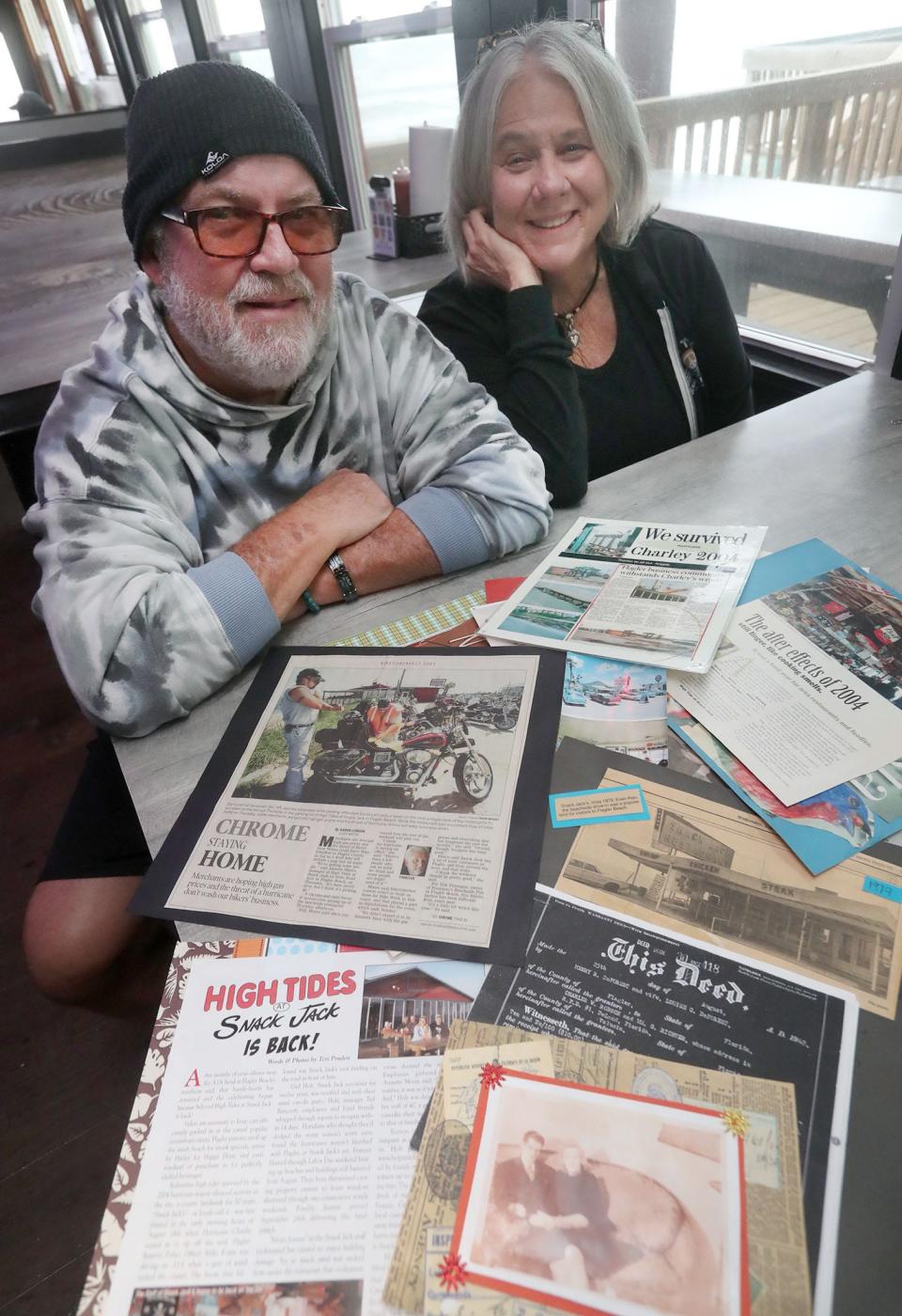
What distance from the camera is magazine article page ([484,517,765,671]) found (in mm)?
794

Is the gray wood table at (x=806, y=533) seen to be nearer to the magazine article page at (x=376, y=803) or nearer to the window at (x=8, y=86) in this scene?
the magazine article page at (x=376, y=803)

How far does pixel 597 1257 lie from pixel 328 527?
2.48 ft

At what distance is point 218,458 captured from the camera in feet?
3.24

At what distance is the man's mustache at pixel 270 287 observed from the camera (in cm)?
95

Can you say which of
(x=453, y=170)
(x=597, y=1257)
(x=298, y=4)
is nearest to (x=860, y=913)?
(x=597, y=1257)

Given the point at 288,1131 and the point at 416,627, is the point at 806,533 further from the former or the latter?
the point at 288,1131

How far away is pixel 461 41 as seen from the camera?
1972 mm

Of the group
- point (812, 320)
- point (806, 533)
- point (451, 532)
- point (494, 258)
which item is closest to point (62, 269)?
point (494, 258)

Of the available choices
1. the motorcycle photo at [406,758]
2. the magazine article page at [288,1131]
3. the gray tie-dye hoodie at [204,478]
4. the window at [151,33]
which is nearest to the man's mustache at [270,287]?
the gray tie-dye hoodie at [204,478]

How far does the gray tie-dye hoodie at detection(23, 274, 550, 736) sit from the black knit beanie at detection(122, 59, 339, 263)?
14 centimetres

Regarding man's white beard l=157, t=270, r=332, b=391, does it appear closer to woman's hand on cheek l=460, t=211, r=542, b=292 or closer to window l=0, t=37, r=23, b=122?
woman's hand on cheek l=460, t=211, r=542, b=292

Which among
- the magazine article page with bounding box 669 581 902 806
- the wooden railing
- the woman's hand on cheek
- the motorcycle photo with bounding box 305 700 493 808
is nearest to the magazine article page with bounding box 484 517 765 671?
the magazine article page with bounding box 669 581 902 806

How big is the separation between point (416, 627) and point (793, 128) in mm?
1535

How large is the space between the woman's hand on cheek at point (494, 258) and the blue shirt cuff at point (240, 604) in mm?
805
